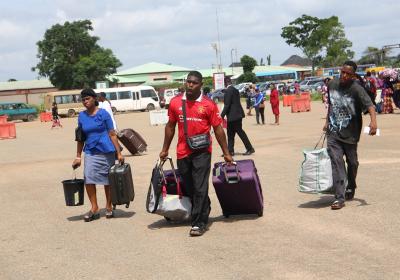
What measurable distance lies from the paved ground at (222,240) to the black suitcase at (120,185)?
0.94 feet

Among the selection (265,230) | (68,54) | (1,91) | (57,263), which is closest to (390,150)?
(265,230)

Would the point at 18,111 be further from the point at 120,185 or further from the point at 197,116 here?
the point at 197,116

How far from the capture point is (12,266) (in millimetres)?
6090

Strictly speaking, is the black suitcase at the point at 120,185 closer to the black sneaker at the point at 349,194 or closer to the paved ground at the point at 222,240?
the paved ground at the point at 222,240

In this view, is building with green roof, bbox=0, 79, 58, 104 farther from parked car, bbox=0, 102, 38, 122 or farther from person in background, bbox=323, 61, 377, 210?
person in background, bbox=323, 61, 377, 210

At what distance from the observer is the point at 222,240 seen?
6.54m

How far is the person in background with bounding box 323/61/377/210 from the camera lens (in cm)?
768

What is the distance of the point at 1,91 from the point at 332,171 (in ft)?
338

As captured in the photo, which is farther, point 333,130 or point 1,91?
point 1,91

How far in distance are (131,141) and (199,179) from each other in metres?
9.07

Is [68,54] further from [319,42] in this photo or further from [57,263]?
[57,263]

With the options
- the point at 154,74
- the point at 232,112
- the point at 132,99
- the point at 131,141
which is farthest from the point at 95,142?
the point at 154,74

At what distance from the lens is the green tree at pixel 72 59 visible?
261 feet

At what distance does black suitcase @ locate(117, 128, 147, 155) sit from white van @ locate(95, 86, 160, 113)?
3935 cm
